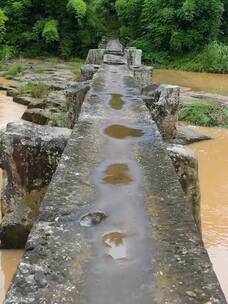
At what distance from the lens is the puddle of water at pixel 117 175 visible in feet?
12.5

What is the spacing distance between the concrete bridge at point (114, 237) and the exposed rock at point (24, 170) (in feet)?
0.85

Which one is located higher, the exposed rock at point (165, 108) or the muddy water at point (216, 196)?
the exposed rock at point (165, 108)

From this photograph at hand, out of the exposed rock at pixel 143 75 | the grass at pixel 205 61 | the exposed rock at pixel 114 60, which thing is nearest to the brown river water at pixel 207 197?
the exposed rock at pixel 143 75

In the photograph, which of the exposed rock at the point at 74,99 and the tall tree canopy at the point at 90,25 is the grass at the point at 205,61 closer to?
A: the tall tree canopy at the point at 90,25

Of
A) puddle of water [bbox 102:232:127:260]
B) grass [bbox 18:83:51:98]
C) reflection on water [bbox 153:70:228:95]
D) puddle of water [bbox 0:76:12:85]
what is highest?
puddle of water [bbox 102:232:127:260]

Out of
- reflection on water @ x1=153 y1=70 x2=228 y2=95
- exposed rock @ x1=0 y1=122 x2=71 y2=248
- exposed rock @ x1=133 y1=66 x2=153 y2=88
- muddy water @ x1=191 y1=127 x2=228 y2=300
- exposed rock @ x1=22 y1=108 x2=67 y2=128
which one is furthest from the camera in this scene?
reflection on water @ x1=153 y1=70 x2=228 y2=95

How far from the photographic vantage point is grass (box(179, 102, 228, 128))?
37.2 feet

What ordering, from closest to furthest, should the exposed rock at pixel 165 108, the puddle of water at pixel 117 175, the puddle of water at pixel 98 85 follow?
the puddle of water at pixel 117 175, the puddle of water at pixel 98 85, the exposed rock at pixel 165 108

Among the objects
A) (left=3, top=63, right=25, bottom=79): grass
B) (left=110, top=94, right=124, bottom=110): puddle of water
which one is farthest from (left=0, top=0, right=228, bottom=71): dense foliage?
(left=110, top=94, right=124, bottom=110): puddle of water

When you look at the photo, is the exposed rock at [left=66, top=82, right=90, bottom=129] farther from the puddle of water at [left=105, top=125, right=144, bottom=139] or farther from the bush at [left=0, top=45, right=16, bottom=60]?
the bush at [left=0, top=45, right=16, bottom=60]

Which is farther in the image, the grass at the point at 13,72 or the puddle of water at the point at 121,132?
the grass at the point at 13,72

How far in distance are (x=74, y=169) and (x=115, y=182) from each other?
32 centimetres

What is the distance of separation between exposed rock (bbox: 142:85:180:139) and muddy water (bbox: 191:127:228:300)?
2.76 feet

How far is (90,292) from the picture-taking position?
8.04ft
